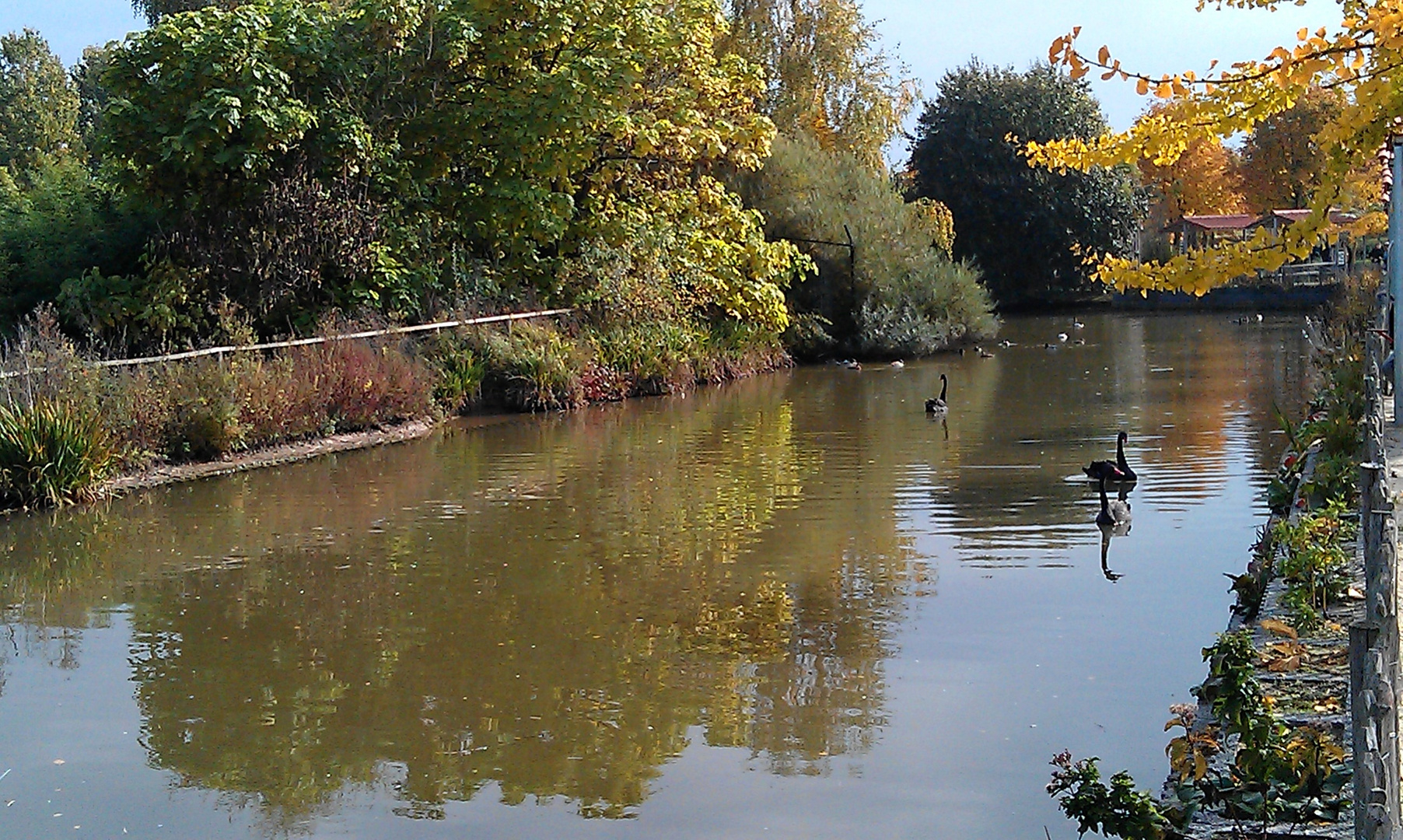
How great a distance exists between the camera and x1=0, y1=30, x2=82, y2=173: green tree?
6762cm

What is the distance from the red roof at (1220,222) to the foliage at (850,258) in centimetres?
4091

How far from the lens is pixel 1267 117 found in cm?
799

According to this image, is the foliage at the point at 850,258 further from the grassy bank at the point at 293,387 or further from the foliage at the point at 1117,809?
the foliage at the point at 1117,809

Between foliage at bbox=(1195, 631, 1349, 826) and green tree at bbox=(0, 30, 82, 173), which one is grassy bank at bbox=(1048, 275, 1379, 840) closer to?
foliage at bbox=(1195, 631, 1349, 826)

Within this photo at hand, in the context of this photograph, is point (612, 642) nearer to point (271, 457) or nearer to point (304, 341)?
point (271, 457)

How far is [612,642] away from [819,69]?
113ft

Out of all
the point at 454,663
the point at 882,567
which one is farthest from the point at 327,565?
the point at 882,567

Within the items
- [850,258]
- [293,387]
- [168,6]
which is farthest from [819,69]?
[293,387]

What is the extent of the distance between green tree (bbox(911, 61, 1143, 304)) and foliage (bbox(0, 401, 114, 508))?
46.7 m

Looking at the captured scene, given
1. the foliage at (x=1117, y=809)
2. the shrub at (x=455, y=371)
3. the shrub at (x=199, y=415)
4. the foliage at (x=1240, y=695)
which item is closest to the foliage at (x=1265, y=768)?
the foliage at (x=1240, y=695)

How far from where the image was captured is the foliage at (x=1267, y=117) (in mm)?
7320

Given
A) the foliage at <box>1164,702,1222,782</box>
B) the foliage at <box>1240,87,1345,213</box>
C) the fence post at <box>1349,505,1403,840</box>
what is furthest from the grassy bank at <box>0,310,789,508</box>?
the foliage at <box>1240,87,1345,213</box>

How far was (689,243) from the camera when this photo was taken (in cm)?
3067

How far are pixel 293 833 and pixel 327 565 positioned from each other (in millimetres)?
5993
